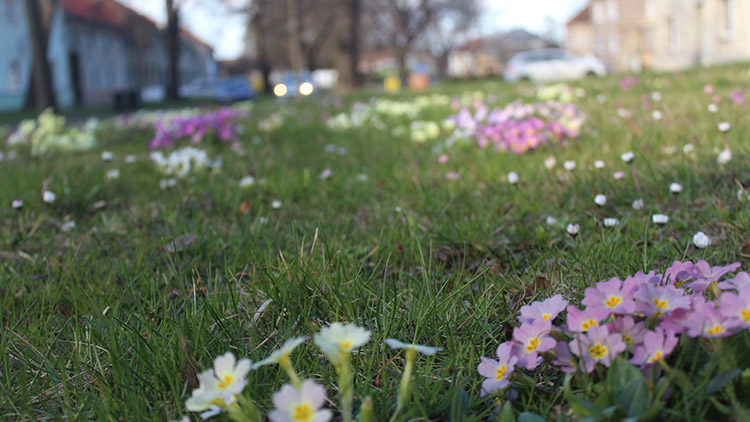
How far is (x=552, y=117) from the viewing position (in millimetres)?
4570

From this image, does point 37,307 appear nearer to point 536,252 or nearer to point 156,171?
point 536,252

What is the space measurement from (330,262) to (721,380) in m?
1.05

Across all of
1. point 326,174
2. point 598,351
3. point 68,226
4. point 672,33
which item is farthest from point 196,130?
point 672,33

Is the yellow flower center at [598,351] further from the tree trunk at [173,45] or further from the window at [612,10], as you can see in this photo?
the window at [612,10]

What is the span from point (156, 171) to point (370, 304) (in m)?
3.03

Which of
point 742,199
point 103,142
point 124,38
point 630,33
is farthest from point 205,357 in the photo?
point 124,38

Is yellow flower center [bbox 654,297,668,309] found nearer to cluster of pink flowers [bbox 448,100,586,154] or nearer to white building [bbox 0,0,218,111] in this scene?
cluster of pink flowers [bbox 448,100,586,154]

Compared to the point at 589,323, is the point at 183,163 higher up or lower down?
higher up

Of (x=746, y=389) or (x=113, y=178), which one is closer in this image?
(x=746, y=389)

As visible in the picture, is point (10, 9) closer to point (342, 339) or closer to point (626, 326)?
point (342, 339)

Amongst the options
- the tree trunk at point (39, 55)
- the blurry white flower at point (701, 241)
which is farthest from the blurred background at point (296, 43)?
the blurry white flower at point (701, 241)

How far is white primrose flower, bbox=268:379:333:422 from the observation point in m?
0.87

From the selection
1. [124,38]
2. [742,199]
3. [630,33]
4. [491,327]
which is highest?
[124,38]

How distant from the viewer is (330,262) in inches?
69.4
